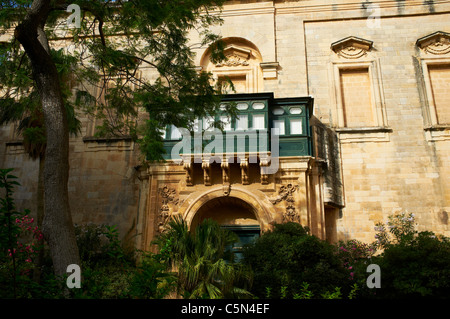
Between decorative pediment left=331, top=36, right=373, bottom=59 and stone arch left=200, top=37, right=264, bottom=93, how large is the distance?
321 cm

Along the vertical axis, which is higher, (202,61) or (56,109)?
(202,61)

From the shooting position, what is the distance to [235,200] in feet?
45.7

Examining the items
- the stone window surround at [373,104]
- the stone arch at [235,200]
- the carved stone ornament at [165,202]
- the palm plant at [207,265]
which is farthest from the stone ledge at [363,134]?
the carved stone ornament at [165,202]

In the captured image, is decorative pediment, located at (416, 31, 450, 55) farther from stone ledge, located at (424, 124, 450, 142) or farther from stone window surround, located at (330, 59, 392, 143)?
stone ledge, located at (424, 124, 450, 142)

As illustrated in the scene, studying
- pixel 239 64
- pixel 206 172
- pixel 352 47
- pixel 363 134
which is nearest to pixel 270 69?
pixel 239 64

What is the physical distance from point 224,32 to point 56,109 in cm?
1150

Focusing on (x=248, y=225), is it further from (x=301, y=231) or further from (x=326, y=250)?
(x=326, y=250)

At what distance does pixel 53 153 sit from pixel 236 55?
11781 mm

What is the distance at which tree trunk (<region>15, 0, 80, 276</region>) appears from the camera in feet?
20.1

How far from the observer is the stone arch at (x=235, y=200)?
1317 cm

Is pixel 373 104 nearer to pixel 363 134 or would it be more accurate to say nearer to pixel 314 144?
pixel 363 134

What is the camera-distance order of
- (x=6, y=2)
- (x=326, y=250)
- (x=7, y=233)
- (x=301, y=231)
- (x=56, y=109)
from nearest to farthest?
(x=7, y=233) → (x=56, y=109) → (x=6, y=2) → (x=326, y=250) → (x=301, y=231)
